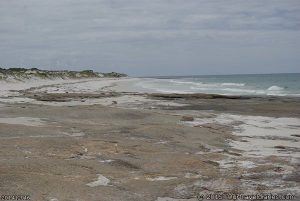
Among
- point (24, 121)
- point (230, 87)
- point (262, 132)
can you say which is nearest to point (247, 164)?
point (262, 132)

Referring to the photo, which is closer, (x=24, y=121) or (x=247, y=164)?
(x=247, y=164)

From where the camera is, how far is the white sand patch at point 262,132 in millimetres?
12793

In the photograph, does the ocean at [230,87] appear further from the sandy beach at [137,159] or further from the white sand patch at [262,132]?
the sandy beach at [137,159]

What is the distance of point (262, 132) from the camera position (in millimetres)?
16656

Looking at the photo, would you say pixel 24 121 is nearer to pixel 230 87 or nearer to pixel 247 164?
pixel 247 164

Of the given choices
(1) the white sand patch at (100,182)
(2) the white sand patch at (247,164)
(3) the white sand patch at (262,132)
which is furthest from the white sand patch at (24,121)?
(2) the white sand patch at (247,164)

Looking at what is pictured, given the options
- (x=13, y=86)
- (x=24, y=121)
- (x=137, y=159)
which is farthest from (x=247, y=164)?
(x=13, y=86)

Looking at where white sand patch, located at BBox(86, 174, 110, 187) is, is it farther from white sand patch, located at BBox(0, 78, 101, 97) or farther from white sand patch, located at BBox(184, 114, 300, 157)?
white sand patch, located at BBox(0, 78, 101, 97)

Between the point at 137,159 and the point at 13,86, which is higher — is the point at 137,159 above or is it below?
below

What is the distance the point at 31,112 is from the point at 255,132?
342 inches

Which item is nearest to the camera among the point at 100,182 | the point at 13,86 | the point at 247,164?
the point at 100,182

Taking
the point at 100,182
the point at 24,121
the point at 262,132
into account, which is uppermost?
the point at 24,121

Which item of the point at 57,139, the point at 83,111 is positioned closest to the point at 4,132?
the point at 57,139

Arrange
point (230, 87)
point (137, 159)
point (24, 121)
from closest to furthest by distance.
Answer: point (137, 159) < point (24, 121) < point (230, 87)
